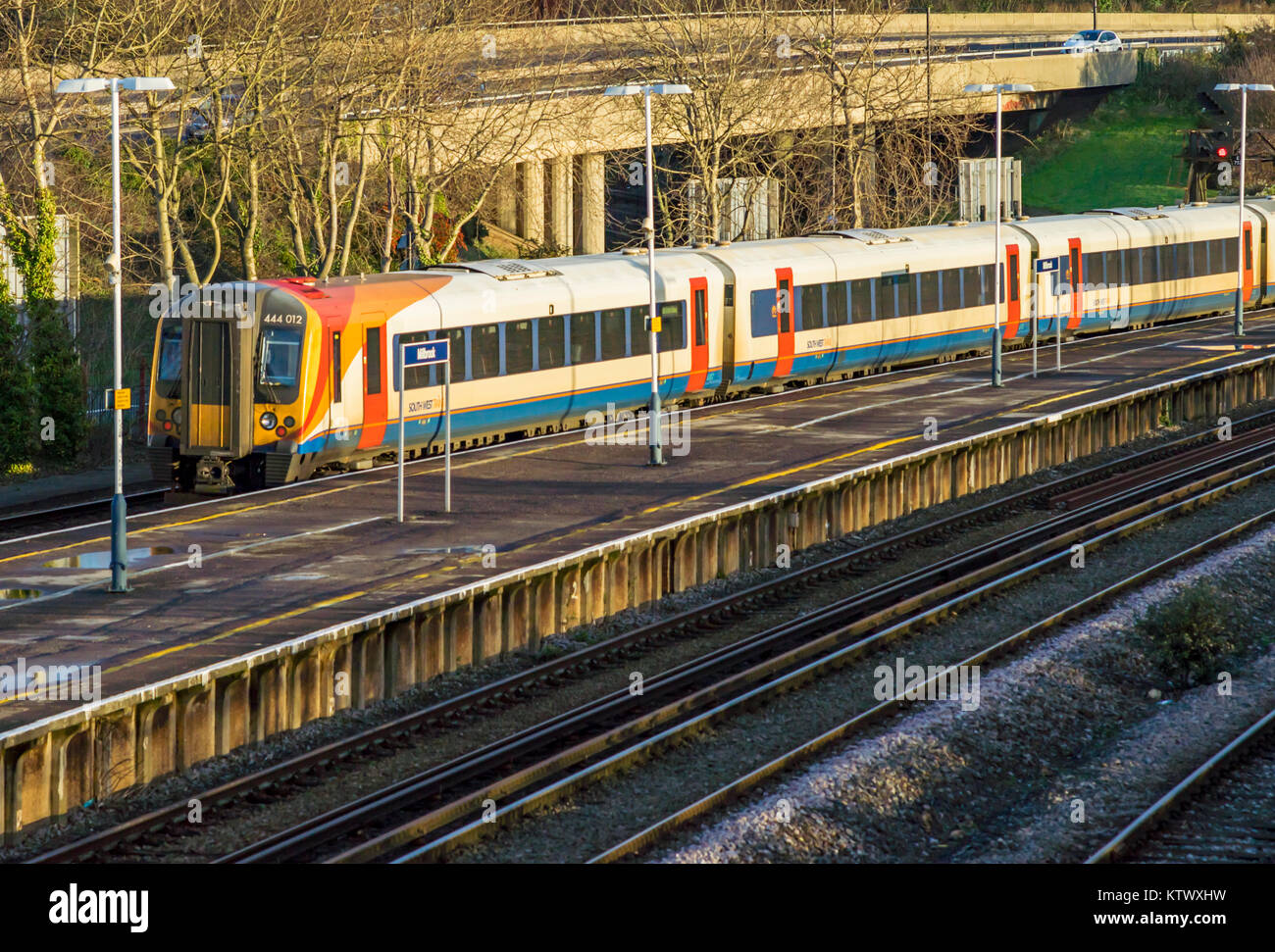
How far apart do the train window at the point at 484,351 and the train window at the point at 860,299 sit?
40.3 feet

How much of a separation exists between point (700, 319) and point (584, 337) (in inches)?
157

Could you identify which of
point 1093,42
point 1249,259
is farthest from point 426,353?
point 1093,42

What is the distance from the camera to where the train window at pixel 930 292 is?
147ft

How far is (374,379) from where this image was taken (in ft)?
99.5

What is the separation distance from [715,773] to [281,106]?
26530 millimetres

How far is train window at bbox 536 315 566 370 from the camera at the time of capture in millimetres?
34156

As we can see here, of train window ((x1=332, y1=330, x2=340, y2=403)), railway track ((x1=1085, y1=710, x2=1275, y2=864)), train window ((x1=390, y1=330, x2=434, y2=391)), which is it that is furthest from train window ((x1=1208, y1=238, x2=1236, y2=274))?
railway track ((x1=1085, y1=710, x2=1275, y2=864))

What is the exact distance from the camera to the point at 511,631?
2303 cm

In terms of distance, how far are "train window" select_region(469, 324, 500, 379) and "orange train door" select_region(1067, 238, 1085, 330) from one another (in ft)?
70.6

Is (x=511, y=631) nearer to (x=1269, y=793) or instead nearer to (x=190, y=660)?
(x=190, y=660)

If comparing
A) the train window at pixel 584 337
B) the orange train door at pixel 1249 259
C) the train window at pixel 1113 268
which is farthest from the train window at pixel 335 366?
the orange train door at pixel 1249 259

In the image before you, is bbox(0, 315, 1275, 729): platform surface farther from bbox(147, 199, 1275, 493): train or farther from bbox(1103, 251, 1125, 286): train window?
bbox(1103, 251, 1125, 286): train window

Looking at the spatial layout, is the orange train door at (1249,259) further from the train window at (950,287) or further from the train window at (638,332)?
the train window at (638,332)
